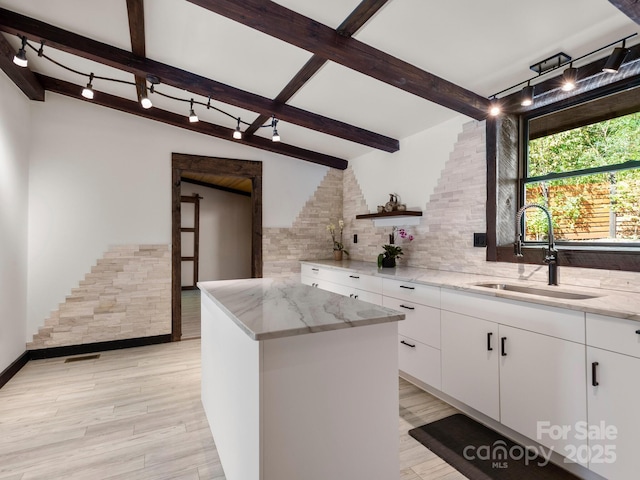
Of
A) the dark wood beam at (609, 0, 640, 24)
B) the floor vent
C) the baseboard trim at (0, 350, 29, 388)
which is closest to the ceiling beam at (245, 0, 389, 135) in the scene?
the dark wood beam at (609, 0, 640, 24)

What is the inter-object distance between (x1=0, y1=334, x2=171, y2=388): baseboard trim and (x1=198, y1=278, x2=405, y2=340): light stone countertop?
94.8 inches

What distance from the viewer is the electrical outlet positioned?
2.86 meters

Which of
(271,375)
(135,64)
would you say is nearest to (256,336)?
(271,375)

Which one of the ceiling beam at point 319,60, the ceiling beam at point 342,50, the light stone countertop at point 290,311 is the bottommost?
the light stone countertop at point 290,311

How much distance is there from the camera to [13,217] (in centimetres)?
309

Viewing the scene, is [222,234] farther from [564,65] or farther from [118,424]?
[564,65]

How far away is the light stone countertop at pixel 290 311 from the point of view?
125 centimetres

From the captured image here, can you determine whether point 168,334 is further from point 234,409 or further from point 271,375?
point 271,375

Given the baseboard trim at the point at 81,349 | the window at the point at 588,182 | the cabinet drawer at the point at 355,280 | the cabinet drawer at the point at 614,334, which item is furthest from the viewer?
the baseboard trim at the point at 81,349

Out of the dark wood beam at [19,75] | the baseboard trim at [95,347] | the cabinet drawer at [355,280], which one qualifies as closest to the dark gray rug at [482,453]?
the cabinet drawer at [355,280]

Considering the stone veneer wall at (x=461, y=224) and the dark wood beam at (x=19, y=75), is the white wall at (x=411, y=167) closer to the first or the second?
the stone veneer wall at (x=461, y=224)

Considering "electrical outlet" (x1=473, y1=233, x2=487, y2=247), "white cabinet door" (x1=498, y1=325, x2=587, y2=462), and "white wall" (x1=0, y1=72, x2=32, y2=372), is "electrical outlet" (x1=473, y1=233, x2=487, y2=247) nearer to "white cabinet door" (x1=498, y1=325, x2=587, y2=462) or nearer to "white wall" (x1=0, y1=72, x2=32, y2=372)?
"white cabinet door" (x1=498, y1=325, x2=587, y2=462)

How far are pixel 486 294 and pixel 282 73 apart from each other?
2283 millimetres

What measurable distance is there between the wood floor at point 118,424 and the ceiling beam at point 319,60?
2.53 m
